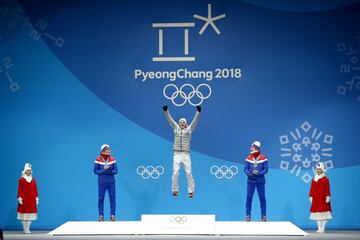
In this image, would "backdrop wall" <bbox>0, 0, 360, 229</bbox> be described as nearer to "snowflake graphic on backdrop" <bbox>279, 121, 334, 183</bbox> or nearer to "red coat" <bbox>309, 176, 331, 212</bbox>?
"snowflake graphic on backdrop" <bbox>279, 121, 334, 183</bbox>

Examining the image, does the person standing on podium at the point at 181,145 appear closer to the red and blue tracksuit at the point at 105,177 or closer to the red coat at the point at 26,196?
the red and blue tracksuit at the point at 105,177

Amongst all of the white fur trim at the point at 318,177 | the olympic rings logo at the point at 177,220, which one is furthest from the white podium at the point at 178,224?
the white fur trim at the point at 318,177

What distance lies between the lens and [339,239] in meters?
11.3

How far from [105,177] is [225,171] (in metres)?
2.60

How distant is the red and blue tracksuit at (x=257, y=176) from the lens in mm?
12906

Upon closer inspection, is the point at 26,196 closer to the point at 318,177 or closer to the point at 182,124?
the point at 182,124

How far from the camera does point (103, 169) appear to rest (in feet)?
42.7

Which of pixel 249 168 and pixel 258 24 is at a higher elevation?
pixel 258 24

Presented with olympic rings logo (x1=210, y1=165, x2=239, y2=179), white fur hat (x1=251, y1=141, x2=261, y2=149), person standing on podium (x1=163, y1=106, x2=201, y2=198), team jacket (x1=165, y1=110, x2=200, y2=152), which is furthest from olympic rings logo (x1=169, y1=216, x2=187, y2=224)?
olympic rings logo (x1=210, y1=165, x2=239, y2=179)

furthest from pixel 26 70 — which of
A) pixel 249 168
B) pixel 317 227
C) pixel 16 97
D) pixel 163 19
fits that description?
pixel 317 227

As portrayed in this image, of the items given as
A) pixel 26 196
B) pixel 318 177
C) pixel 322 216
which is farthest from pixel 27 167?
pixel 322 216

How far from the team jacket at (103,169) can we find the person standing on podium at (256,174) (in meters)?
2.52

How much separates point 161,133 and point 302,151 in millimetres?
2934

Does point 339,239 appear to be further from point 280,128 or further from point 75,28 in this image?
point 75,28
